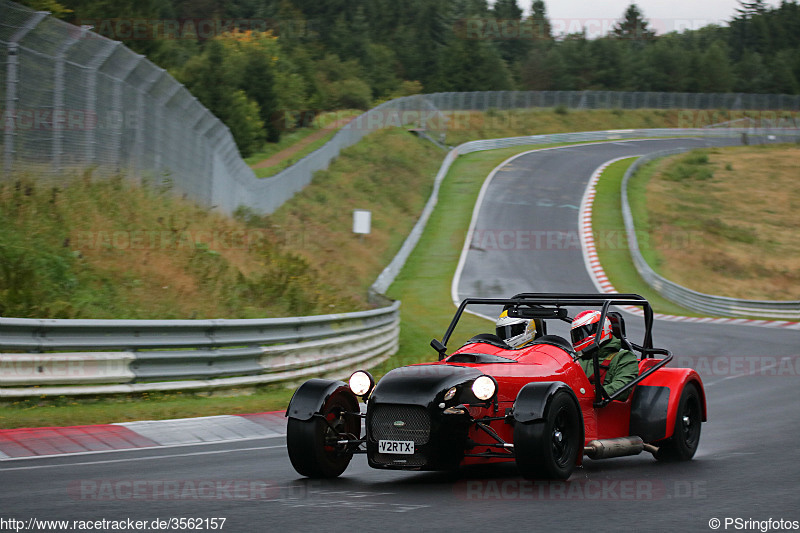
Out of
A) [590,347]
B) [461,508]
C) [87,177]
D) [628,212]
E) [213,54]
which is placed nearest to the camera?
[461,508]

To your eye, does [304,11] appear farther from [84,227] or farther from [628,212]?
[84,227]

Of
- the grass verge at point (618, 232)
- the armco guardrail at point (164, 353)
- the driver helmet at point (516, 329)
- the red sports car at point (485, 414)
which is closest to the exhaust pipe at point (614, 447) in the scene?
the red sports car at point (485, 414)

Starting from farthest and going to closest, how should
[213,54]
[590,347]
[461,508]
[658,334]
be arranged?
[213,54]
[658,334]
[590,347]
[461,508]

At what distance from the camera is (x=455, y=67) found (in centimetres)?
9362

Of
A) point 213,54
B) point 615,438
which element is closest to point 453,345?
point 615,438

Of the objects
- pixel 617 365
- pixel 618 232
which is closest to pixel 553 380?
pixel 617 365

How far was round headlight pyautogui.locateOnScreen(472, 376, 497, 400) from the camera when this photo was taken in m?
6.66

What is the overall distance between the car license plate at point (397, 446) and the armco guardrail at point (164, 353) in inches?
208

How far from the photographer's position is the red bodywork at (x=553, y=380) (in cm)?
695

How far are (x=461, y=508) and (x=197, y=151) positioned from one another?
17.5 meters

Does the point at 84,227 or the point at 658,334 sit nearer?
the point at 84,227

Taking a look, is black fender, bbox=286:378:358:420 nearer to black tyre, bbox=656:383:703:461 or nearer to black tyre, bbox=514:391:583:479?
black tyre, bbox=514:391:583:479

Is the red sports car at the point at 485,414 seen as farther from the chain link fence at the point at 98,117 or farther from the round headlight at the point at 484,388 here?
the chain link fence at the point at 98,117

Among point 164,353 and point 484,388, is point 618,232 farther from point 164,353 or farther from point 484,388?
point 484,388
